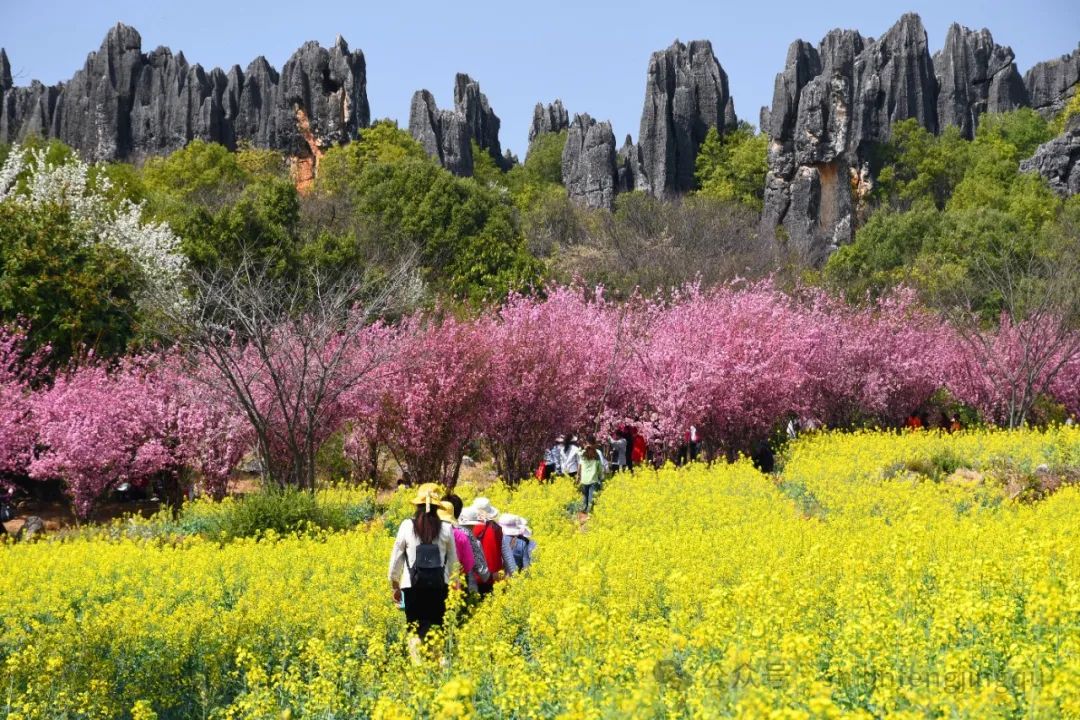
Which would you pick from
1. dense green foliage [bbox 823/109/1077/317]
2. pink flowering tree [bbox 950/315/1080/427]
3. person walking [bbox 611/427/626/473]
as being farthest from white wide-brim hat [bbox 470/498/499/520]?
dense green foliage [bbox 823/109/1077/317]

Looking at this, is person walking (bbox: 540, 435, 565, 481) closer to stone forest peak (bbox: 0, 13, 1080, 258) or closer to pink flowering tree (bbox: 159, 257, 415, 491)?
pink flowering tree (bbox: 159, 257, 415, 491)

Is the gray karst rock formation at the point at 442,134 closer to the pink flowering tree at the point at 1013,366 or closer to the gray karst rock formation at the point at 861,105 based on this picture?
the gray karst rock formation at the point at 861,105

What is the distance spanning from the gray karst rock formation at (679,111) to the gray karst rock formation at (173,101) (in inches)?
1003

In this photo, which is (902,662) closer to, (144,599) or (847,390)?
(144,599)

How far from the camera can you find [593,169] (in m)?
91.1

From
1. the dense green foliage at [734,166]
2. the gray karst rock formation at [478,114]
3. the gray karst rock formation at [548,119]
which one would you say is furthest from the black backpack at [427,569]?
the gray karst rock formation at [548,119]

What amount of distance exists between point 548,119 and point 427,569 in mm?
118960

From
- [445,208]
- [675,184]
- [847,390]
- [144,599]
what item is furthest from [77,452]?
[675,184]

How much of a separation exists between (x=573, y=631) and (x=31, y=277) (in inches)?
858

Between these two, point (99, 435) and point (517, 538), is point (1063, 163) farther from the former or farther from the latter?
point (517, 538)

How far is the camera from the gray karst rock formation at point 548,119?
12256 centimetres

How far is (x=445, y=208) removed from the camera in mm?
42281

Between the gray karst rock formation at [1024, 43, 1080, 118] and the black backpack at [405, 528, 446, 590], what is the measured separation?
322 feet

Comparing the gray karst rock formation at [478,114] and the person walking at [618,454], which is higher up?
the gray karst rock formation at [478,114]
